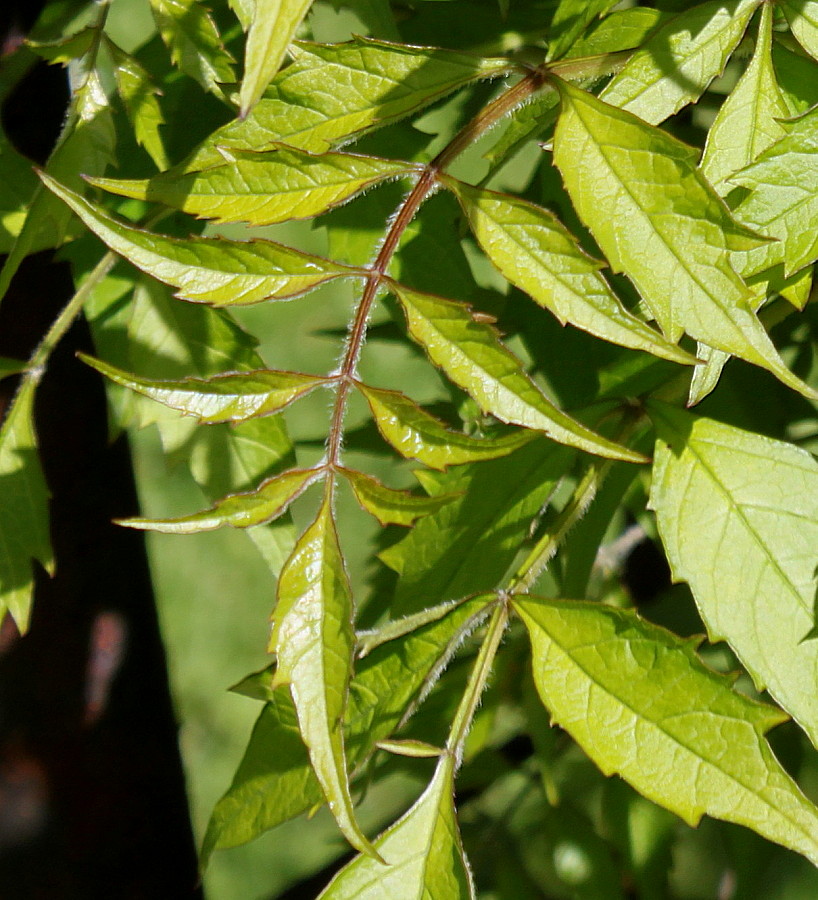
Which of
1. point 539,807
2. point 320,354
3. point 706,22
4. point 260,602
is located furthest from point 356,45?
point 260,602

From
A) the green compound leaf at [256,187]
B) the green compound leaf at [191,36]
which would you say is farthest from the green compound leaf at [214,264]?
the green compound leaf at [191,36]

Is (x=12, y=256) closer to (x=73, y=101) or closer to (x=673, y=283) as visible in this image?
(x=73, y=101)

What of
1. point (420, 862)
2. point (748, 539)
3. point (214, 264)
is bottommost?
point (420, 862)

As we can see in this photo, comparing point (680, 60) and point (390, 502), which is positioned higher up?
point (680, 60)

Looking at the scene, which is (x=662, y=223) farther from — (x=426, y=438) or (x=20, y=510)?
(x=20, y=510)

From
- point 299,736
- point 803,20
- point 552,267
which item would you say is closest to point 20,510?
point 299,736

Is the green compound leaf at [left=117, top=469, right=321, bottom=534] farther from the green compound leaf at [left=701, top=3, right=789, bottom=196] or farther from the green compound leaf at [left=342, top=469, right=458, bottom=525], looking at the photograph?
the green compound leaf at [left=701, top=3, right=789, bottom=196]

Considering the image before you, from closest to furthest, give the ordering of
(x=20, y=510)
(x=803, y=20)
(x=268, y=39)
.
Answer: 1. (x=268, y=39)
2. (x=803, y=20)
3. (x=20, y=510)
